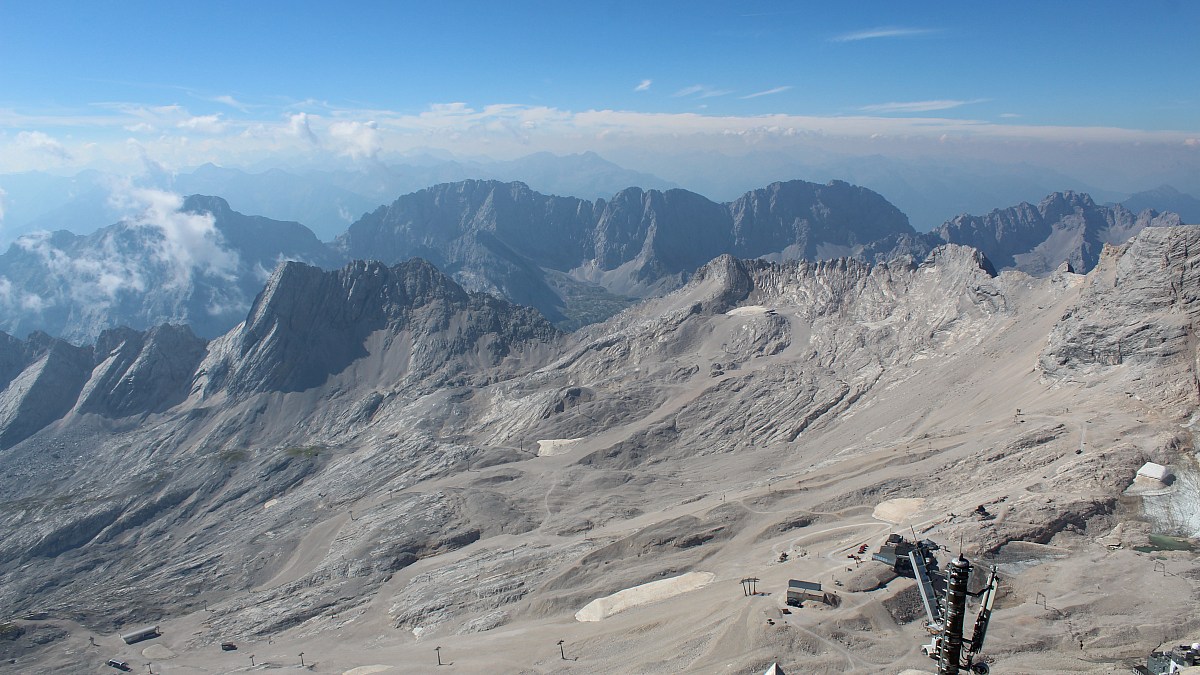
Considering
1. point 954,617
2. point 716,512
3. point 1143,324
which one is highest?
point 954,617

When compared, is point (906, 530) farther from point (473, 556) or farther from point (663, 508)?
point (473, 556)

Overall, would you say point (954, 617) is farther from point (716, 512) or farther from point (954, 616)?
point (716, 512)

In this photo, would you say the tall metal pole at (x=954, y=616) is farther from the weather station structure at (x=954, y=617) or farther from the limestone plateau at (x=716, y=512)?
the limestone plateau at (x=716, y=512)

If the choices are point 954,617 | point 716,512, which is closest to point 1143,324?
point 716,512

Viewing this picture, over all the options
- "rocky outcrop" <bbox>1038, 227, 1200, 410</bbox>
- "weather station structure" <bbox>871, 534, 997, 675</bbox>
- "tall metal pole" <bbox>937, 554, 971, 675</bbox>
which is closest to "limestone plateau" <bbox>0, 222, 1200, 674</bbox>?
"rocky outcrop" <bbox>1038, 227, 1200, 410</bbox>

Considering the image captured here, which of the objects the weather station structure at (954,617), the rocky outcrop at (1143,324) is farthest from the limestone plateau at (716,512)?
the weather station structure at (954,617)

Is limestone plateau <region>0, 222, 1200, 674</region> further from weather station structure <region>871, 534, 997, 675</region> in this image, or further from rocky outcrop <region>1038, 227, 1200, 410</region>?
weather station structure <region>871, 534, 997, 675</region>
